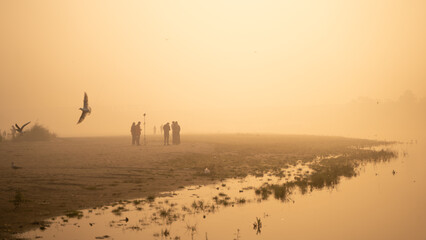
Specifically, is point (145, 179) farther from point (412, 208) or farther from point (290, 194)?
point (412, 208)

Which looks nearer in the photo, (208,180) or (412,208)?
(412,208)

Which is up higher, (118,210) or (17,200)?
(17,200)

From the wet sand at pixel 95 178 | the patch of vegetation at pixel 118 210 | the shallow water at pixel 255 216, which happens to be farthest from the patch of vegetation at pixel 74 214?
the patch of vegetation at pixel 118 210

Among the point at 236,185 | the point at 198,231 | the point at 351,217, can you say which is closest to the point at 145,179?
the point at 236,185

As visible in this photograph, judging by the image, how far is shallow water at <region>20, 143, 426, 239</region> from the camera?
1159 cm

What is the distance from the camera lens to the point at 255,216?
13586 mm

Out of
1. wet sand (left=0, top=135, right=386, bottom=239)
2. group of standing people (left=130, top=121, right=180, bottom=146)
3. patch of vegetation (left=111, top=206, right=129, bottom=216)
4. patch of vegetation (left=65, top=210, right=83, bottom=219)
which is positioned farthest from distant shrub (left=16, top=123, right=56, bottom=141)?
patch of vegetation (left=111, top=206, right=129, bottom=216)

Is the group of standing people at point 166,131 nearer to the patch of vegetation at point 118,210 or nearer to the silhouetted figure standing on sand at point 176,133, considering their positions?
the silhouetted figure standing on sand at point 176,133

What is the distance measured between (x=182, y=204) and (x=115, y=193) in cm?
374

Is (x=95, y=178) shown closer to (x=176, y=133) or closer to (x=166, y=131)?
(x=166, y=131)

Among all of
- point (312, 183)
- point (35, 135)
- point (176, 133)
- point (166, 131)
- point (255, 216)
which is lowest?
point (255, 216)

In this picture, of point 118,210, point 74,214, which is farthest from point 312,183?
point 74,214

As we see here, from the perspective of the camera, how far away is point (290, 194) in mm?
17156

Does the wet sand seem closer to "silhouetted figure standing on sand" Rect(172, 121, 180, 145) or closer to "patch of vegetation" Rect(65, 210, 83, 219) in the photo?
"patch of vegetation" Rect(65, 210, 83, 219)
